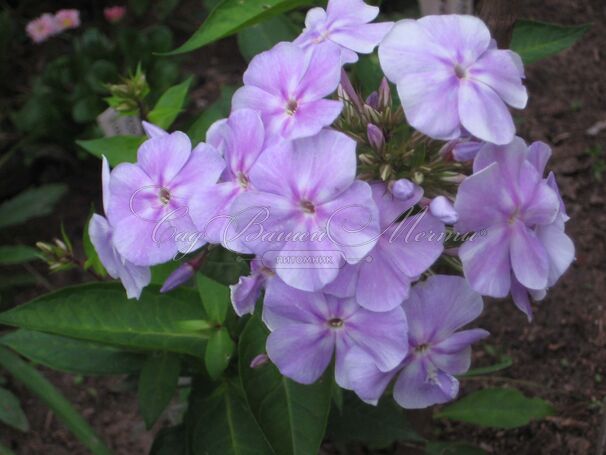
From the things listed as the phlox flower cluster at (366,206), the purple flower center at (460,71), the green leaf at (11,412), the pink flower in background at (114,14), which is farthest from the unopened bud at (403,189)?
the pink flower in background at (114,14)

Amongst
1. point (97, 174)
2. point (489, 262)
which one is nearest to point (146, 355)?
point (489, 262)

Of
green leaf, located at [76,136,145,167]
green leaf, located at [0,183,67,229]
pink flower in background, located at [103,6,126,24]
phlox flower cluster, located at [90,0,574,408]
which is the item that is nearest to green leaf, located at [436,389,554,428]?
phlox flower cluster, located at [90,0,574,408]

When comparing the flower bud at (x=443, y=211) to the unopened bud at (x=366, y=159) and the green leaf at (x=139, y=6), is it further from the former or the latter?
the green leaf at (x=139, y=6)

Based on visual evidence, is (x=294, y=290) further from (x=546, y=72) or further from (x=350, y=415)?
(x=546, y=72)

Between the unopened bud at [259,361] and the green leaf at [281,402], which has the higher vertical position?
the unopened bud at [259,361]

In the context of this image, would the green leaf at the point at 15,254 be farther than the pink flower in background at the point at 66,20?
No

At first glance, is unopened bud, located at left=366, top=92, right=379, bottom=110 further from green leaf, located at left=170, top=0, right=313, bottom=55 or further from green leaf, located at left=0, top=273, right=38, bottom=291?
green leaf, located at left=0, top=273, right=38, bottom=291
